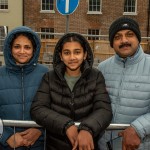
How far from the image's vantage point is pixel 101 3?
88.7 ft

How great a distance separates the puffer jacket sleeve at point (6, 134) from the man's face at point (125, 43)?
131 cm

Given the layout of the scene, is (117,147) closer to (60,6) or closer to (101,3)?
(60,6)

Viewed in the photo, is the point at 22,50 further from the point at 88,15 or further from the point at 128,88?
the point at 88,15

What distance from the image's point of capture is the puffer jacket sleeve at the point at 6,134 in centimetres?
332

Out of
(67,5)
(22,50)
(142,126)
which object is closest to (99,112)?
(142,126)

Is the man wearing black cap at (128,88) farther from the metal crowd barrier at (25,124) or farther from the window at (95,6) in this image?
the window at (95,6)

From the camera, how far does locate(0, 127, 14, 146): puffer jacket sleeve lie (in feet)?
10.9

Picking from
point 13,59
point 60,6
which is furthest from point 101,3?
point 13,59

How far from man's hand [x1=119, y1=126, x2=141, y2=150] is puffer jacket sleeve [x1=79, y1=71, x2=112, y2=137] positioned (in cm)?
19

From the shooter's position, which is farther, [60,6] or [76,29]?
[76,29]

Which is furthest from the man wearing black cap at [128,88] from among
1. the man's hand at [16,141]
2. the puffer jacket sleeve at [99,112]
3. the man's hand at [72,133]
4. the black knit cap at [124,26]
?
the man's hand at [16,141]

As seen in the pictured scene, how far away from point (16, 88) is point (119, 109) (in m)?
1.03

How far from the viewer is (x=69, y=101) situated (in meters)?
3.12

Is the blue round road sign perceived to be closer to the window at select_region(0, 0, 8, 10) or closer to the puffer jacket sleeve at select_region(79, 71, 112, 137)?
the puffer jacket sleeve at select_region(79, 71, 112, 137)
